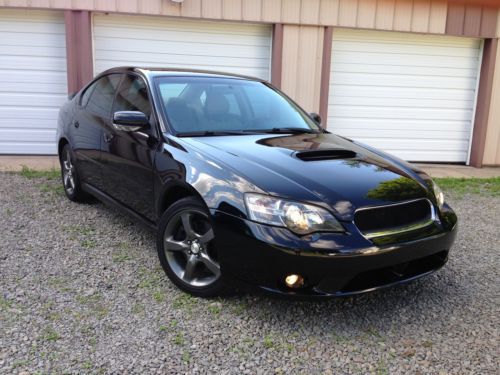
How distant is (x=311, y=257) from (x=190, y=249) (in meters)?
0.93

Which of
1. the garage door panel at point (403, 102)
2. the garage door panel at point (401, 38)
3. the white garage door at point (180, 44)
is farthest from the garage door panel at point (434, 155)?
the white garage door at point (180, 44)

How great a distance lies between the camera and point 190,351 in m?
2.60

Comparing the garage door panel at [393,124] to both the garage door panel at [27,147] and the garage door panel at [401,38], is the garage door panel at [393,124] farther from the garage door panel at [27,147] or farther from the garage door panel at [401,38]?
the garage door panel at [27,147]

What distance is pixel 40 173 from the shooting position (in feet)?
22.0

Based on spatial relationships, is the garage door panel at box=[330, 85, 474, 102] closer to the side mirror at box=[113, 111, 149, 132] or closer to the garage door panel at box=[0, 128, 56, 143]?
the garage door panel at box=[0, 128, 56, 143]

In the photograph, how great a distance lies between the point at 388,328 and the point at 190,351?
1226 millimetres

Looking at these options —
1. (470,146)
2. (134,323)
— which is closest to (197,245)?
(134,323)

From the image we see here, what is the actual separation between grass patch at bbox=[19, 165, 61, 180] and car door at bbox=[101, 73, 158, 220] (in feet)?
8.82

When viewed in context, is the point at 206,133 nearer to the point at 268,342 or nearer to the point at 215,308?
the point at 215,308

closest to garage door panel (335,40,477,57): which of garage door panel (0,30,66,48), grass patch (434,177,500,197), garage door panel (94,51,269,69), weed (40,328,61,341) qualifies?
garage door panel (94,51,269,69)

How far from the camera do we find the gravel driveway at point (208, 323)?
2.53 metres

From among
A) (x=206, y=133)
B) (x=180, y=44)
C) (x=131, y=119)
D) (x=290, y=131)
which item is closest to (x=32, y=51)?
(x=180, y=44)

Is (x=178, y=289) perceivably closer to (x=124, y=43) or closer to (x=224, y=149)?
(x=224, y=149)

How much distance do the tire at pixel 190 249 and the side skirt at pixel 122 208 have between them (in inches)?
13.8
